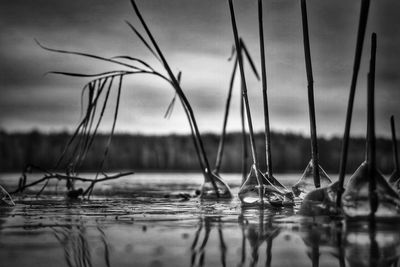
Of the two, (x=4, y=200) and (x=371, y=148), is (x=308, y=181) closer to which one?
(x=371, y=148)

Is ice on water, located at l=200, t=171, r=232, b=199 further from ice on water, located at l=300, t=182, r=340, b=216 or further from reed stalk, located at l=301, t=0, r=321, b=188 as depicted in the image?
ice on water, located at l=300, t=182, r=340, b=216

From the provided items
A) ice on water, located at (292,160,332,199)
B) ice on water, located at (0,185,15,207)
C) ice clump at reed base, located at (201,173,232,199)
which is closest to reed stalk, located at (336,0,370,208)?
ice on water, located at (292,160,332,199)

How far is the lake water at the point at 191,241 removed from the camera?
4.19 ft

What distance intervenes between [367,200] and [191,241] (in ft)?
2.70

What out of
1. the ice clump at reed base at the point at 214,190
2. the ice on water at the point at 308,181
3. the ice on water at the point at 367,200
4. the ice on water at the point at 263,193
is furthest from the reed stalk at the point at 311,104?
the ice clump at reed base at the point at 214,190

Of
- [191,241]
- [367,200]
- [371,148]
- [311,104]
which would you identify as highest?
[311,104]

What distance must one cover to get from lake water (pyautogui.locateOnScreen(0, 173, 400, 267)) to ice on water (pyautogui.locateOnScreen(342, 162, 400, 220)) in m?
0.08

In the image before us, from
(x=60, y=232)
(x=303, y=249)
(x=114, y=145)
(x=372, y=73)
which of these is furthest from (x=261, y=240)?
(x=114, y=145)

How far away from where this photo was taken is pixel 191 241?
1.60 meters

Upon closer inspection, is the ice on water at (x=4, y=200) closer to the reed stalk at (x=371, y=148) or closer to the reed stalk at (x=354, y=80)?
the reed stalk at (x=354, y=80)

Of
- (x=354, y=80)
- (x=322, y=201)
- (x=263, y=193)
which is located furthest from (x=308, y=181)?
(x=354, y=80)

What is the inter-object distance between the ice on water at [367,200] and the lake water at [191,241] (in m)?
0.08

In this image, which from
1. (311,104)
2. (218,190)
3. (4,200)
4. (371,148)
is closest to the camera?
(371,148)

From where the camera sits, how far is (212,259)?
4.26 feet
